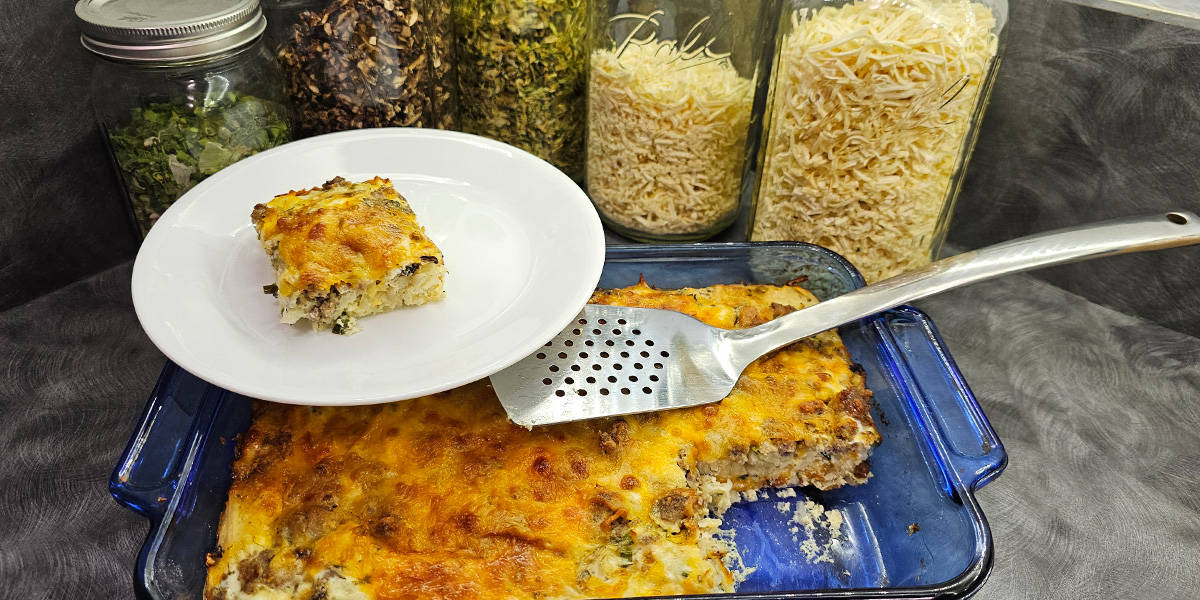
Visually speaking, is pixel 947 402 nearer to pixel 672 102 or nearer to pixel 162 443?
pixel 672 102

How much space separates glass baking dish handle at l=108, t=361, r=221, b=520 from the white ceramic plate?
11 cm

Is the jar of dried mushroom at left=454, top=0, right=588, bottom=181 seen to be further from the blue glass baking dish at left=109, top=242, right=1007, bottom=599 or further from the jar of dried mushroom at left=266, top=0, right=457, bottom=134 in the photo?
the blue glass baking dish at left=109, top=242, right=1007, bottom=599

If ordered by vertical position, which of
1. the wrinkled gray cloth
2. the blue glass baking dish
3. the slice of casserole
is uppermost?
the slice of casserole

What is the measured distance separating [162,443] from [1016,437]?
43.9 inches

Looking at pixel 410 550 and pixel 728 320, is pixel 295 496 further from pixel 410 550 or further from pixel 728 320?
pixel 728 320

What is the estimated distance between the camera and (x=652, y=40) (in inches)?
50.0

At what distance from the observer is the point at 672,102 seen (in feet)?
4.12

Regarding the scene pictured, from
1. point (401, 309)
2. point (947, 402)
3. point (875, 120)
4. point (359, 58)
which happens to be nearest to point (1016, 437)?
point (947, 402)

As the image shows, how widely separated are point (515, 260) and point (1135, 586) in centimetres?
85

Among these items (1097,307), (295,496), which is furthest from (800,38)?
(295,496)

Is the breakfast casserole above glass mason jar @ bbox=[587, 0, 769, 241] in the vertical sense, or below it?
below

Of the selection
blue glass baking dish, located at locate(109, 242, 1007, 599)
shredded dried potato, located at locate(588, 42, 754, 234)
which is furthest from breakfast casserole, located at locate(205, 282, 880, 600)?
shredded dried potato, located at locate(588, 42, 754, 234)

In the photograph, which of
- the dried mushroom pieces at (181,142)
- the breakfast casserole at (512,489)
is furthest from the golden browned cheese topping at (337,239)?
the dried mushroom pieces at (181,142)

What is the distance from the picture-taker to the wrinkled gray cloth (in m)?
1.01
